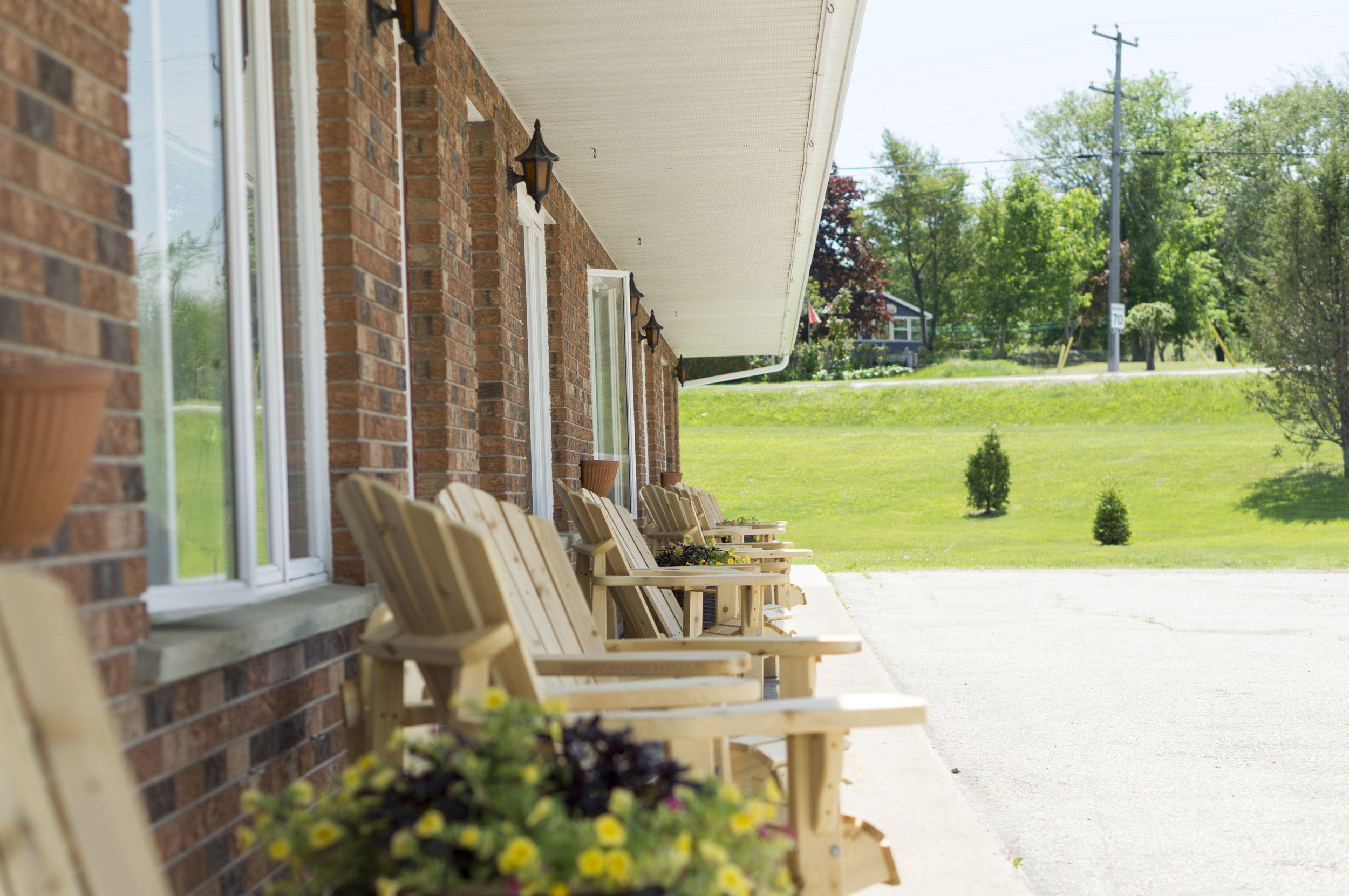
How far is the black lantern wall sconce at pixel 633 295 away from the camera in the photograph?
841 centimetres

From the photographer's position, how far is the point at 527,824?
1252 mm

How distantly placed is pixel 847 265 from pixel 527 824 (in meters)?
31.3

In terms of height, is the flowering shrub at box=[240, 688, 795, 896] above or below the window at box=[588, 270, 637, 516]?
below

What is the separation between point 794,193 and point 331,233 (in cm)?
404

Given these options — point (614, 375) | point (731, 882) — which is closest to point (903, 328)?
point (614, 375)

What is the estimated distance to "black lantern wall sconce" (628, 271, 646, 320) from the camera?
8.41 meters

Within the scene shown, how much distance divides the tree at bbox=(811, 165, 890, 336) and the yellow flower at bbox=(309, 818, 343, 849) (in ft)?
95.6

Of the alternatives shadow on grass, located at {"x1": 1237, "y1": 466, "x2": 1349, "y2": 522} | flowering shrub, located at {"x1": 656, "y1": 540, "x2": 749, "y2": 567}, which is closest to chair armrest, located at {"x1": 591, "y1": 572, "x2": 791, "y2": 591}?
flowering shrub, located at {"x1": 656, "y1": 540, "x2": 749, "y2": 567}

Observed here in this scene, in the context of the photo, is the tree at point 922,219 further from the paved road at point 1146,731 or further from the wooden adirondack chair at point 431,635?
the wooden adirondack chair at point 431,635

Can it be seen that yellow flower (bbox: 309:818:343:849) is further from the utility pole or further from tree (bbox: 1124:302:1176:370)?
tree (bbox: 1124:302:1176:370)

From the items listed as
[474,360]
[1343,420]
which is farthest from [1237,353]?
[474,360]

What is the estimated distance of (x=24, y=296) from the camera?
1427mm

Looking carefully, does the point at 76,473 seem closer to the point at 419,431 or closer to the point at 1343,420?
the point at 419,431

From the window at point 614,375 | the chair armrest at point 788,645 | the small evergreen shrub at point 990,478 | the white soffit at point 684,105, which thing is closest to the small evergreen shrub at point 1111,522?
the small evergreen shrub at point 990,478
